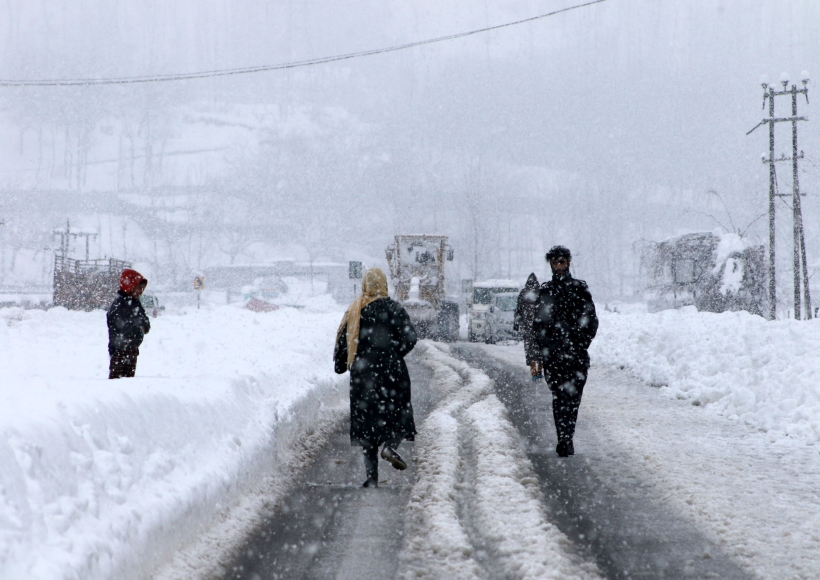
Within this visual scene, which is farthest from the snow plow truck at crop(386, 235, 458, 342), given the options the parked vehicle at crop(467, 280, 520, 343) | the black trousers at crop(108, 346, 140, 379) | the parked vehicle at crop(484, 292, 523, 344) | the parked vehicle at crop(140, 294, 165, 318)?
the black trousers at crop(108, 346, 140, 379)

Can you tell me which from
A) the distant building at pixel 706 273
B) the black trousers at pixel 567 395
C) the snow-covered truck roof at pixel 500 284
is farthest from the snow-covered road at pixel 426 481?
the distant building at pixel 706 273

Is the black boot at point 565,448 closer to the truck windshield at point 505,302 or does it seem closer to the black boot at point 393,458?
the black boot at point 393,458

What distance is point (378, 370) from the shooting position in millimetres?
5785

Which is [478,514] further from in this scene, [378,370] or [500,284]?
[500,284]

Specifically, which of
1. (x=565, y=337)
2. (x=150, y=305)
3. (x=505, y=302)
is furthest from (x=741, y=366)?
(x=150, y=305)

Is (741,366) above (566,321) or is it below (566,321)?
below

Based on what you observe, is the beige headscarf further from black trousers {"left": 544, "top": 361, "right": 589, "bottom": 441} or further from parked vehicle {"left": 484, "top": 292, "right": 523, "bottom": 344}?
parked vehicle {"left": 484, "top": 292, "right": 523, "bottom": 344}

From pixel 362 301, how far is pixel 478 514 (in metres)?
2.05

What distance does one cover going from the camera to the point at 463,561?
3.75m

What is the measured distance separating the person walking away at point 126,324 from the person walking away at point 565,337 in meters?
4.19

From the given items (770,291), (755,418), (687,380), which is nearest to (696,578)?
(755,418)

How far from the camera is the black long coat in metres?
5.73

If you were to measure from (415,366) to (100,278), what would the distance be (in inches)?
933

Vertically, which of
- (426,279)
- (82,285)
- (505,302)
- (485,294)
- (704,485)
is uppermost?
(426,279)
